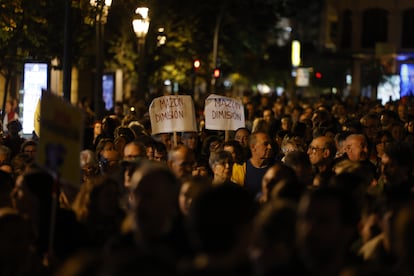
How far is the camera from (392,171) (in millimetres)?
10367

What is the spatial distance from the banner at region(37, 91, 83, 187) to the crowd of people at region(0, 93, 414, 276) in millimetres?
184

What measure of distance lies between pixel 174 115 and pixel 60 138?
325 inches

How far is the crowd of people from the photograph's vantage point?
215 inches

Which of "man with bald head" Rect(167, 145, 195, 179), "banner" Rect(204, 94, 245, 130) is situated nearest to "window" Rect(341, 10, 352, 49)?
"banner" Rect(204, 94, 245, 130)

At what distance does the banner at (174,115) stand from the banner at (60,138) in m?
7.78

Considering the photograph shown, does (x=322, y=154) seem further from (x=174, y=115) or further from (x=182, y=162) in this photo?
(x=174, y=115)

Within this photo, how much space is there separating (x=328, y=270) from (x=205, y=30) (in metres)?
39.5

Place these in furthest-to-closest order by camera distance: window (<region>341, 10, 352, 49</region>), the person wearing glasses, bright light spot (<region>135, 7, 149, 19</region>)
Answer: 1. window (<region>341, 10, 352, 49</region>)
2. bright light spot (<region>135, 7, 149, 19</region>)
3. the person wearing glasses

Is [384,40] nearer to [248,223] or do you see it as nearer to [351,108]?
[351,108]

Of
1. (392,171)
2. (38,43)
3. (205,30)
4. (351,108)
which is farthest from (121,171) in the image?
(205,30)

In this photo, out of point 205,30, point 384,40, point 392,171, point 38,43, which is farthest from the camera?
point 384,40

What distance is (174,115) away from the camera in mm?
16109

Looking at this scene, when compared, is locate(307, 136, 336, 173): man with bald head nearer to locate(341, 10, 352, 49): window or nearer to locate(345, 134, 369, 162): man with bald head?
locate(345, 134, 369, 162): man with bald head

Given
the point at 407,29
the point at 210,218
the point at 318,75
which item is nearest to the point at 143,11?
the point at 210,218
